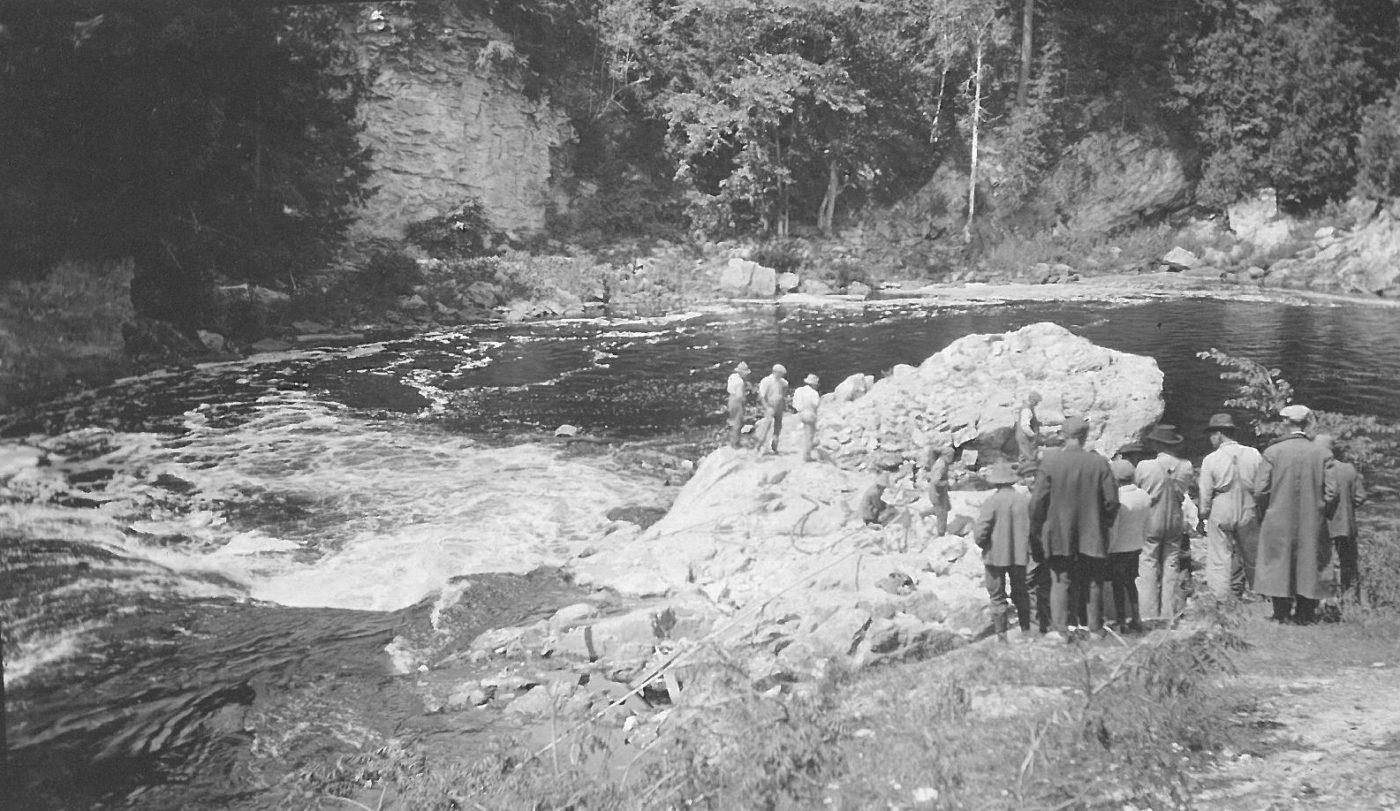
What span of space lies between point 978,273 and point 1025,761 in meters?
34.4

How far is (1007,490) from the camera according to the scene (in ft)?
24.0

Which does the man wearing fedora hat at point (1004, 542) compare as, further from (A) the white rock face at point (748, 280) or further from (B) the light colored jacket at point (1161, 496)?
(A) the white rock face at point (748, 280)

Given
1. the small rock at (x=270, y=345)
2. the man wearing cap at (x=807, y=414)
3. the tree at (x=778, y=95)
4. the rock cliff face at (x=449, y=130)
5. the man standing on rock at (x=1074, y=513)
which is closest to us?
the man standing on rock at (x=1074, y=513)

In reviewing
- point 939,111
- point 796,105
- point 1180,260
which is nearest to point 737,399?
point 1180,260

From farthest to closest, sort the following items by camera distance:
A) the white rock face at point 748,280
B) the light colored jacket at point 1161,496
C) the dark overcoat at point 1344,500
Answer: the white rock face at point 748,280
the light colored jacket at point 1161,496
the dark overcoat at point 1344,500

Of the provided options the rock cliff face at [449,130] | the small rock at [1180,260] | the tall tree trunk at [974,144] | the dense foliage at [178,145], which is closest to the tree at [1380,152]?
the small rock at [1180,260]

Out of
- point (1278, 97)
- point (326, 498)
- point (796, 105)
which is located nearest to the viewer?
point (326, 498)

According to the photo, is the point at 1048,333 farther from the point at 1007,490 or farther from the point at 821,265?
the point at 821,265

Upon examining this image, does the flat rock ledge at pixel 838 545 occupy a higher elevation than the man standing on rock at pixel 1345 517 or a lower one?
lower

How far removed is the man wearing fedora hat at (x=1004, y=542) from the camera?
7.21 m

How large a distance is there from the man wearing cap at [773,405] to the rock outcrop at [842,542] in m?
0.54

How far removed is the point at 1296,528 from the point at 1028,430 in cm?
700

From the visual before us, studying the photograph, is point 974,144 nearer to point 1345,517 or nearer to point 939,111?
point 939,111

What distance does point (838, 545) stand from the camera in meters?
10.5
